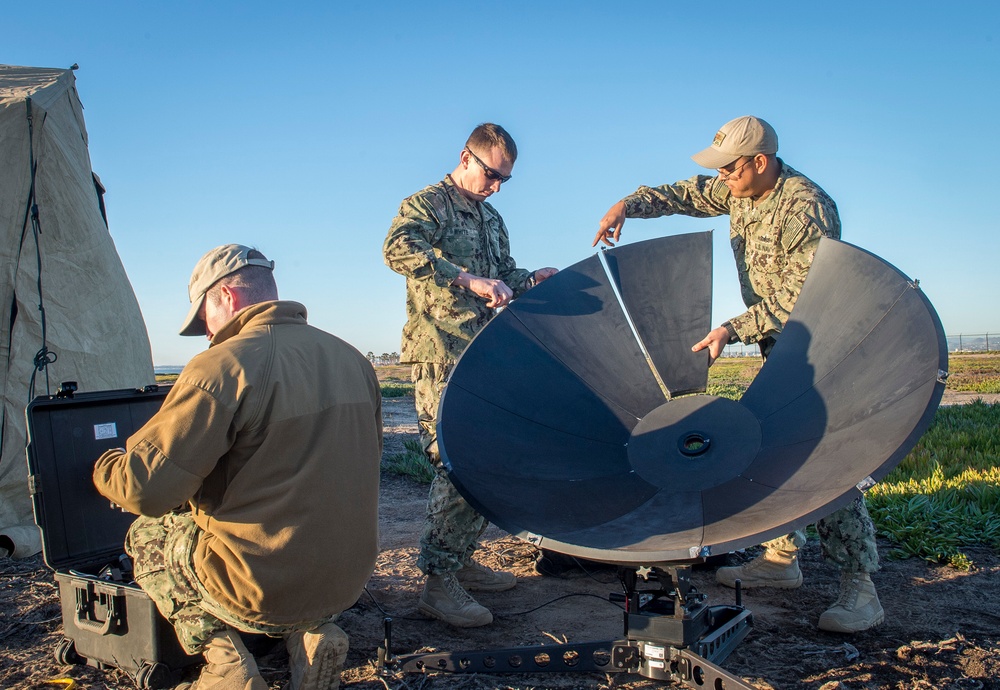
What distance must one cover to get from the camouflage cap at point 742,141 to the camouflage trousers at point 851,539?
174 cm

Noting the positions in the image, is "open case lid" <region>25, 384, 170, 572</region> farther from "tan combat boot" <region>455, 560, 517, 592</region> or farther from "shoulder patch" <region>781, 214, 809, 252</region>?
"shoulder patch" <region>781, 214, 809, 252</region>

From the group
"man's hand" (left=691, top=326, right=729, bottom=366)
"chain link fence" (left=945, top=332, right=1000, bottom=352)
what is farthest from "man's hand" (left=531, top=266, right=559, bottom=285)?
"chain link fence" (left=945, top=332, right=1000, bottom=352)

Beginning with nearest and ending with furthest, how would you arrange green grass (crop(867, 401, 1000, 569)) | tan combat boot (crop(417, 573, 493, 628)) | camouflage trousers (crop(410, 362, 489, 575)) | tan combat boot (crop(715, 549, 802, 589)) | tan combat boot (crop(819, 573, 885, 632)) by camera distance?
tan combat boot (crop(819, 573, 885, 632))
tan combat boot (crop(417, 573, 493, 628))
camouflage trousers (crop(410, 362, 489, 575))
tan combat boot (crop(715, 549, 802, 589))
green grass (crop(867, 401, 1000, 569))

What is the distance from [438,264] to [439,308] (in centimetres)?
33

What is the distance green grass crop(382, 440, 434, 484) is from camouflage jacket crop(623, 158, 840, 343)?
13.2ft

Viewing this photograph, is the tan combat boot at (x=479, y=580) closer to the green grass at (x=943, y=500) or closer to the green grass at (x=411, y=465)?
the green grass at (x=943, y=500)

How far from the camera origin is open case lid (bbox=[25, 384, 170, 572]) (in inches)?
128

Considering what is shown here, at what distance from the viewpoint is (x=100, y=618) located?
314 centimetres

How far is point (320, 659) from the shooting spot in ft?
8.84

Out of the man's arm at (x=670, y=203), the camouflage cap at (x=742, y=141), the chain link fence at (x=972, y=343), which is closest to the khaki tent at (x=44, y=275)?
the man's arm at (x=670, y=203)

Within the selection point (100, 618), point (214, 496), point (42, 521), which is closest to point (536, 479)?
point (214, 496)

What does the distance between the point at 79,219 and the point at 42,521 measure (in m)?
3.53

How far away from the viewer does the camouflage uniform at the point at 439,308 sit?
3852 mm

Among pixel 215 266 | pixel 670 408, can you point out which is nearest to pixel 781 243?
pixel 670 408
